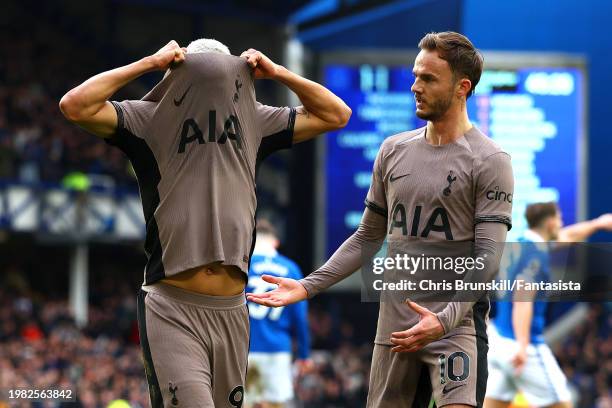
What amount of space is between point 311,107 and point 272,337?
594 cm

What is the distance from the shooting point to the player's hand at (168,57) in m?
5.85

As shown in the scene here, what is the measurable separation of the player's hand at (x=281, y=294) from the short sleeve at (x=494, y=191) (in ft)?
2.94

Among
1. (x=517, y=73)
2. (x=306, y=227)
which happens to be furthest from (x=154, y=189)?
(x=306, y=227)

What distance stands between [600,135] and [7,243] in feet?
47.5

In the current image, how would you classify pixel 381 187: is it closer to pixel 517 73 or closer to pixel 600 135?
pixel 517 73

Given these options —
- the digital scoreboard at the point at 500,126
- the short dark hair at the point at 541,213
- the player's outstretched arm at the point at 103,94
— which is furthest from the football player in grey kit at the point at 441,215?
the digital scoreboard at the point at 500,126

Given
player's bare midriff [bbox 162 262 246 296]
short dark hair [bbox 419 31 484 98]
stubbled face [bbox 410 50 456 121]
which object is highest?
short dark hair [bbox 419 31 484 98]

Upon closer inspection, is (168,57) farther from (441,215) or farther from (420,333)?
(420,333)

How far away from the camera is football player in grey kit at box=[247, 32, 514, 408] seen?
5793 mm

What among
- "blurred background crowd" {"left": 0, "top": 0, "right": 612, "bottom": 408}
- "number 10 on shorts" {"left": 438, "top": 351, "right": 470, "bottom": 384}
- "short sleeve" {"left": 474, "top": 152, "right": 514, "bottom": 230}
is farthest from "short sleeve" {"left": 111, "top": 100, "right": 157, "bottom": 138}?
"blurred background crowd" {"left": 0, "top": 0, "right": 612, "bottom": 408}

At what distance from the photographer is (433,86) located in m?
5.99

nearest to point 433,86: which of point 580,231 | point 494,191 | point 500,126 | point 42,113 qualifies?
point 494,191

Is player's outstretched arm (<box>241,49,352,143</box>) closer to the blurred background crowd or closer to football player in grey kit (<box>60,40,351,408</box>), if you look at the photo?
football player in grey kit (<box>60,40,351,408</box>)

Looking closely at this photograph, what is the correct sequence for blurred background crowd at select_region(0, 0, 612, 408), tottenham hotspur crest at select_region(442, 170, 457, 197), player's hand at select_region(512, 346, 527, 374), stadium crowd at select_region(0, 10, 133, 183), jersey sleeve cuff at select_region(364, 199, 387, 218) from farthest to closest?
1. stadium crowd at select_region(0, 10, 133, 183)
2. blurred background crowd at select_region(0, 0, 612, 408)
3. player's hand at select_region(512, 346, 527, 374)
4. jersey sleeve cuff at select_region(364, 199, 387, 218)
5. tottenham hotspur crest at select_region(442, 170, 457, 197)
